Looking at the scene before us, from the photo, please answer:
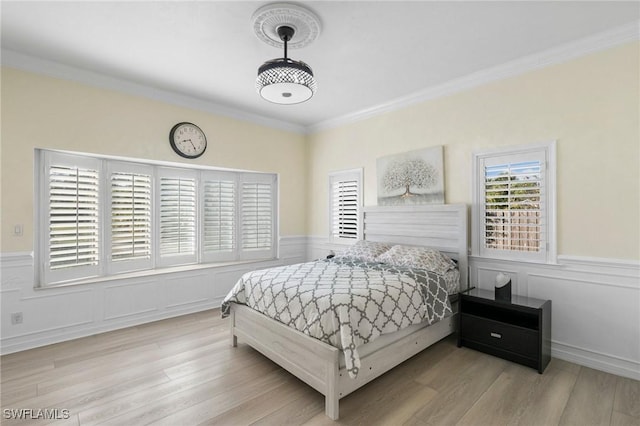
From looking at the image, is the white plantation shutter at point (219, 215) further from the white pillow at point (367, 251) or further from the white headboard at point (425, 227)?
the white headboard at point (425, 227)

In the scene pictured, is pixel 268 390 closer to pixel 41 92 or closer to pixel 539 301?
pixel 539 301

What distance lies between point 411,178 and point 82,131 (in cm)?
387

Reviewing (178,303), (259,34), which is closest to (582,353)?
(259,34)

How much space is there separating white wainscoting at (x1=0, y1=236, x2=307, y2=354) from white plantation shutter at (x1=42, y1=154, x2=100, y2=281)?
0.23 m

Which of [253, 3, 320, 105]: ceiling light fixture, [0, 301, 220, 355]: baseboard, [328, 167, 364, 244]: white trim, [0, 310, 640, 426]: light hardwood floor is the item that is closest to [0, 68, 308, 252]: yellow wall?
[0, 301, 220, 355]: baseboard

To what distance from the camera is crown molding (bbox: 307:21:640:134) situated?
102 inches

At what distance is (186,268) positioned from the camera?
4.29m

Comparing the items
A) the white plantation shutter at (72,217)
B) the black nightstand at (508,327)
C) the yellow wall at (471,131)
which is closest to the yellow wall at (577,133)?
the yellow wall at (471,131)

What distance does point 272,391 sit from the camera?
2.37m

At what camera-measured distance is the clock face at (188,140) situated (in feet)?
13.3

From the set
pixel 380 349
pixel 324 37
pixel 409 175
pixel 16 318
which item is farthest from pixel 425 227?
pixel 16 318

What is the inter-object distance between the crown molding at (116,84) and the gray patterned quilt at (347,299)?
102 inches

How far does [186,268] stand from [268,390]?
2471 mm

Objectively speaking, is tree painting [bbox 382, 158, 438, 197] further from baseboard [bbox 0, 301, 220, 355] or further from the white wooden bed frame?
baseboard [bbox 0, 301, 220, 355]
